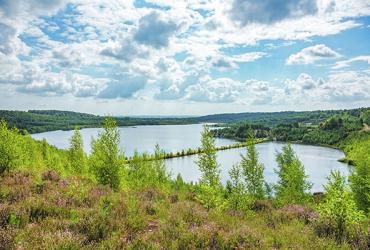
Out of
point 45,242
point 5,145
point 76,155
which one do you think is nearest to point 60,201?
point 45,242

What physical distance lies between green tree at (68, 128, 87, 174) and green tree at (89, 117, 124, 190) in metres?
23.6

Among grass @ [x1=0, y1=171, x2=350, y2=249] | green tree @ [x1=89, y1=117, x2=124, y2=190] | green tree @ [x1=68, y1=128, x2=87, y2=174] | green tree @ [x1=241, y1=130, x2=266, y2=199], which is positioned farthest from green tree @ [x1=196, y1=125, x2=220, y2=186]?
grass @ [x1=0, y1=171, x2=350, y2=249]

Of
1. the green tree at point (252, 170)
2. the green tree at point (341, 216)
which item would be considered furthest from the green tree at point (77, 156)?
the green tree at point (341, 216)

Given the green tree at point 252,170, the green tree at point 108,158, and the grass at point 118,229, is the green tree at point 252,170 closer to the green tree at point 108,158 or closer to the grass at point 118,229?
the green tree at point 108,158

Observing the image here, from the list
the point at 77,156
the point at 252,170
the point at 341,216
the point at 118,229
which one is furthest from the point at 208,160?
the point at 118,229

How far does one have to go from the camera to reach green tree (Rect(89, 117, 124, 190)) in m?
33.6

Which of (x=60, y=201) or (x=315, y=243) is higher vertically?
(x=60, y=201)

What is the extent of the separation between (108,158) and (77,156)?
2873cm

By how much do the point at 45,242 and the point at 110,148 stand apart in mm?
28297

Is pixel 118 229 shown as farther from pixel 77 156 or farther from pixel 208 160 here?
pixel 77 156

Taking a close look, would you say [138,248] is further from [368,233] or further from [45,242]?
[368,233]

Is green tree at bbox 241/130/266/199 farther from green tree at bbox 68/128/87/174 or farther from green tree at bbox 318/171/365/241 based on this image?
green tree at bbox 318/171/365/241

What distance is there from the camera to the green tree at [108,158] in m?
33.6

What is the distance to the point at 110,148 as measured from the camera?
35.0 metres
